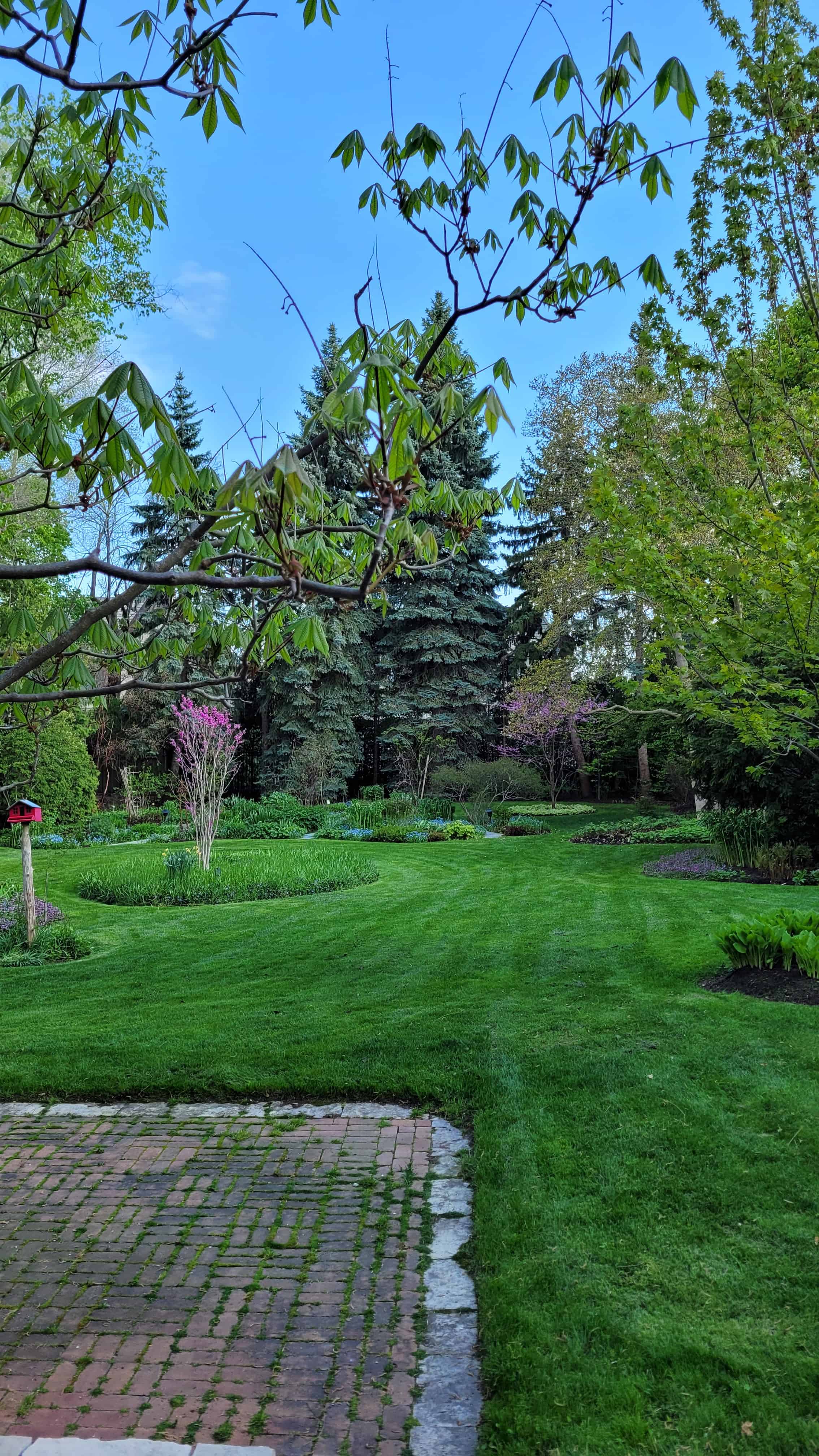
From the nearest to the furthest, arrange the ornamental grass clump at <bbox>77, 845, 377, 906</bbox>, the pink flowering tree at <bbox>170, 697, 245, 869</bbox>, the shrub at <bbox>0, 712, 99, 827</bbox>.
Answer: the ornamental grass clump at <bbox>77, 845, 377, 906</bbox>, the pink flowering tree at <bbox>170, 697, 245, 869</bbox>, the shrub at <bbox>0, 712, 99, 827</bbox>

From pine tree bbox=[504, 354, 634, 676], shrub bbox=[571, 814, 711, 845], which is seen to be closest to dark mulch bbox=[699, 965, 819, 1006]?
shrub bbox=[571, 814, 711, 845]

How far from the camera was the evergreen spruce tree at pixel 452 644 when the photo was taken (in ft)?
80.6

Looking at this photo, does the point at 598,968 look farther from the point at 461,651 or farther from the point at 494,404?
A: the point at 461,651

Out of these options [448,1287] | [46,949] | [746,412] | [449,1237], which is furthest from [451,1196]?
[46,949]

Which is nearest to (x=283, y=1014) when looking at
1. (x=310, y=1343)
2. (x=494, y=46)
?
(x=310, y=1343)

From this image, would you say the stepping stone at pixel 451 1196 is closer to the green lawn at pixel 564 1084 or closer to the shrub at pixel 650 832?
the green lawn at pixel 564 1084

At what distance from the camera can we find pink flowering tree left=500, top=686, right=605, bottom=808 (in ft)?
64.5

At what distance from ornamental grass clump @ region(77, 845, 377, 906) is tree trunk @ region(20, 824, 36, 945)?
235cm

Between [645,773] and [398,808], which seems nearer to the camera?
[398,808]

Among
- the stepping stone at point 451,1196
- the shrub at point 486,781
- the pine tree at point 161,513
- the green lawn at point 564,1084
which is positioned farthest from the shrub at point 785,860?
the pine tree at point 161,513

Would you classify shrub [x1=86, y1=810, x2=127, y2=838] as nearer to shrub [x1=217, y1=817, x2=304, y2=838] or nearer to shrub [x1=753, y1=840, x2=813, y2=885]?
shrub [x1=217, y1=817, x2=304, y2=838]

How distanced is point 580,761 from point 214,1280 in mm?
20014

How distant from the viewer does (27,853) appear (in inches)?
292

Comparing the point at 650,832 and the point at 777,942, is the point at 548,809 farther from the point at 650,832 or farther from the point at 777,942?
the point at 777,942
